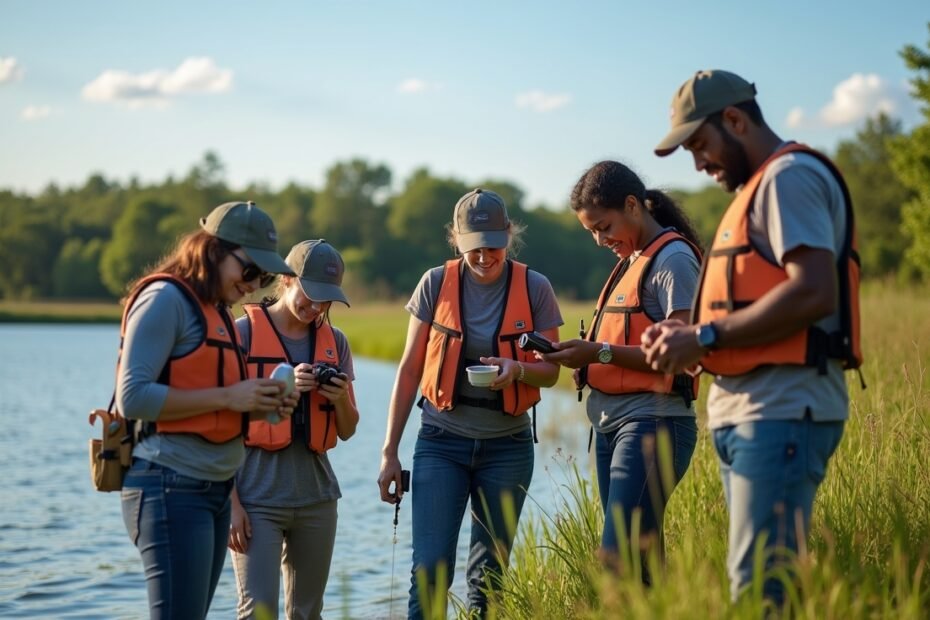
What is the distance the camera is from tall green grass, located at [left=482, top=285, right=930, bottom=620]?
2977mm

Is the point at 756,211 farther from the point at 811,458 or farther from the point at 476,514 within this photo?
the point at 476,514

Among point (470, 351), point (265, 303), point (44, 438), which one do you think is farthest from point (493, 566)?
point (44, 438)

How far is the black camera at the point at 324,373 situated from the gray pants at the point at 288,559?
1.79 feet

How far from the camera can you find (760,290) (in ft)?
10.7

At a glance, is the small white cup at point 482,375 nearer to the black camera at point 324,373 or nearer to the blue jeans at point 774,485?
the black camera at point 324,373

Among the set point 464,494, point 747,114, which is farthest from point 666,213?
point 464,494

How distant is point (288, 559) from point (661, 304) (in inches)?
78.4

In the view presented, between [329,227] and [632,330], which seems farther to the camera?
[329,227]

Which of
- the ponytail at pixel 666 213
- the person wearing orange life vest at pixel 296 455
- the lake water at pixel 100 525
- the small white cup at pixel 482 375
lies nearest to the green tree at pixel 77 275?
the lake water at pixel 100 525

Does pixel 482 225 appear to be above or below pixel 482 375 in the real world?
above

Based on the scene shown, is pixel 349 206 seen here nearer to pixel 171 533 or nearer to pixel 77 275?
pixel 77 275

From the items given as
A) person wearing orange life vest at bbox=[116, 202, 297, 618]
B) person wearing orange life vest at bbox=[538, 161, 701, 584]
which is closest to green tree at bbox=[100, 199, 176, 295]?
person wearing orange life vest at bbox=[538, 161, 701, 584]

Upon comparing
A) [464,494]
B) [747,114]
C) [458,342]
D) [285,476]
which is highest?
[747,114]

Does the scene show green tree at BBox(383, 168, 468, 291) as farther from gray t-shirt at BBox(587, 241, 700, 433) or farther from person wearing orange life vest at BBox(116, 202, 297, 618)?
person wearing orange life vest at BBox(116, 202, 297, 618)
